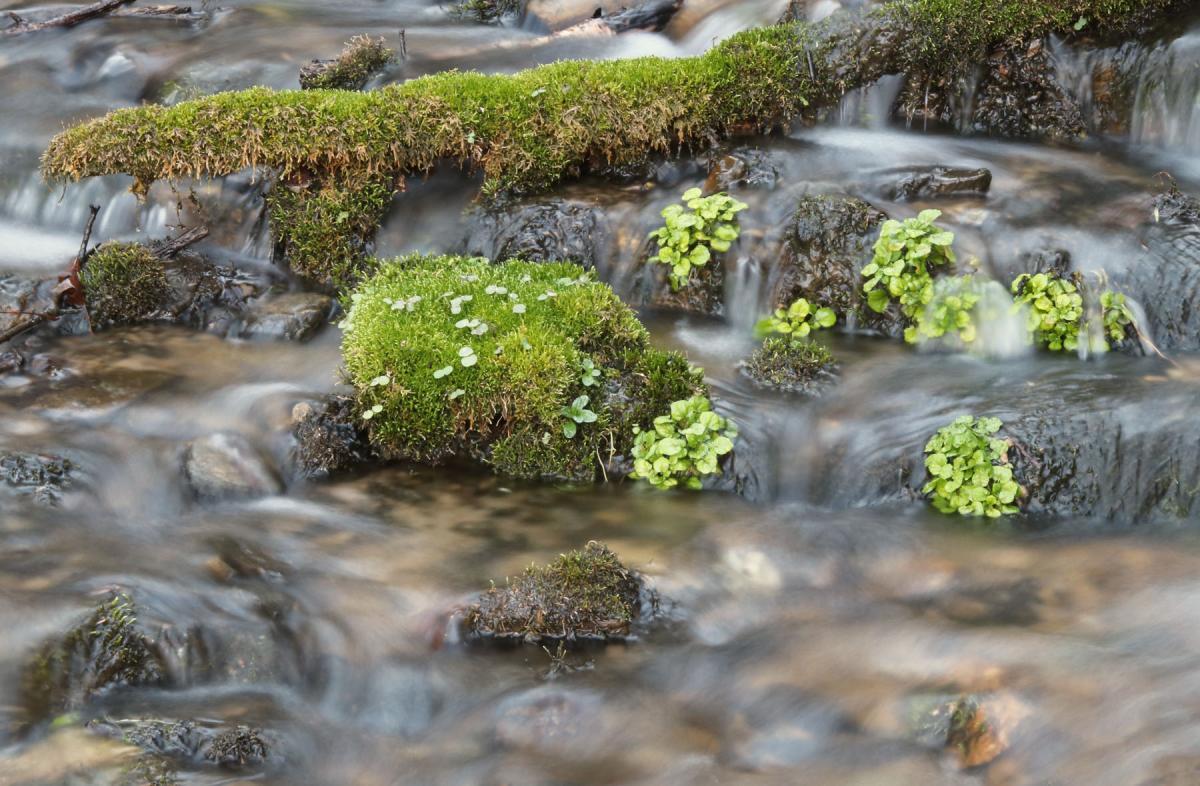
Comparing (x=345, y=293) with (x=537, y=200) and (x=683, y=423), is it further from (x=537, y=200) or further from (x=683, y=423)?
(x=683, y=423)

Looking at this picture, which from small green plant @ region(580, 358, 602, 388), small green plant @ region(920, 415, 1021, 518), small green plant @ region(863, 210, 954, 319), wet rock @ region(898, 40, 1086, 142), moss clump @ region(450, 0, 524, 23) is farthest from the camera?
moss clump @ region(450, 0, 524, 23)

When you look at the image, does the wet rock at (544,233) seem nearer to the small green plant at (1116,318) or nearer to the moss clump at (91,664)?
the small green plant at (1116,318)

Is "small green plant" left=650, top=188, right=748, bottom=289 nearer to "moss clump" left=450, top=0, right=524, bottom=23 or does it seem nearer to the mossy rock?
the mossy rock

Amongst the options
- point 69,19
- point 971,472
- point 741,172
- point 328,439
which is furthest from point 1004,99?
point 69,19

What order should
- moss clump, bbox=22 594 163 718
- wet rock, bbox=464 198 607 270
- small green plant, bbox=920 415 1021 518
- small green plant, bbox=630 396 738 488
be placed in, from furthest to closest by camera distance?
wet rock, bbox=464 198 607 270
small green plant, bbox=630 396 738 488
small green plant, bbox=920 415 1021 518
moss clump, bbox=22 594 163 718

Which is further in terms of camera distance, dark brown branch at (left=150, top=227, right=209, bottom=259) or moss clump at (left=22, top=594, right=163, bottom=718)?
dark brown branch at (left=150, top=227, right=209, bottom=259)

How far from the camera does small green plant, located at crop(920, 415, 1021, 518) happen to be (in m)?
5.99

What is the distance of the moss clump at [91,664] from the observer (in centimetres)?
462

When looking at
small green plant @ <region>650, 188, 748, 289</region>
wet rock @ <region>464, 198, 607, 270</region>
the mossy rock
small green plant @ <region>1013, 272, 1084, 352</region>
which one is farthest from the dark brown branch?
small green plant @ <region>1013, 272, 1084, 352</region>

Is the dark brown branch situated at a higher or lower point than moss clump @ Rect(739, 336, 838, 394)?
higher

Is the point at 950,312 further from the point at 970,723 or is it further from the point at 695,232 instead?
the point at 970,723

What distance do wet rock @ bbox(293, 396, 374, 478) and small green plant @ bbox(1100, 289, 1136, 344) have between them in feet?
15.6

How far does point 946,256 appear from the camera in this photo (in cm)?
754

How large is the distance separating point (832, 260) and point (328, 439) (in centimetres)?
366
